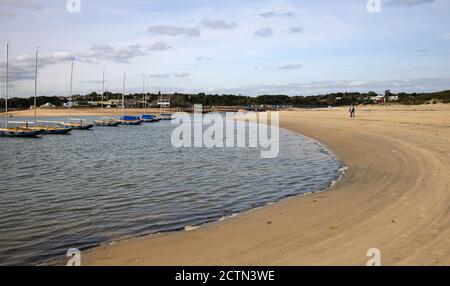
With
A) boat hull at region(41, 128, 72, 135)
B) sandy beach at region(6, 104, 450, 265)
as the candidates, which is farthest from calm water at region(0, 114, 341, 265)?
boat hull at region(41, 128, 72, 135)

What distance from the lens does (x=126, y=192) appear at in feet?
48.0

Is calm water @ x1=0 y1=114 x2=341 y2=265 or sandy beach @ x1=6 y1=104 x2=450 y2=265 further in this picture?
calm water @ x1=0 y1=114 x2=341 y2=265

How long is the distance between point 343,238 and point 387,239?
76 centimetres

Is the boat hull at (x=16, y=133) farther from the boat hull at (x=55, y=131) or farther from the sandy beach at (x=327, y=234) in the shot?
the sandy beach at (x=327, y=234)

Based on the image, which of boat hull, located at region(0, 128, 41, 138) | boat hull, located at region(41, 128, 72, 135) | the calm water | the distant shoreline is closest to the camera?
the distant shoreline

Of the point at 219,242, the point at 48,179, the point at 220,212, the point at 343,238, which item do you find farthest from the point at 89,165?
the point at 343,238

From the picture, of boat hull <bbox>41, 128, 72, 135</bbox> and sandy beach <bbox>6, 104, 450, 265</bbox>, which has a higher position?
boat hull <bbox>41, 128, 72, 135</bbox>

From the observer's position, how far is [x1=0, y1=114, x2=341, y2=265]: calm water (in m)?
9.60

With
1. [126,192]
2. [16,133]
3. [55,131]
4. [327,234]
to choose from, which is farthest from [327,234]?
[55,131]

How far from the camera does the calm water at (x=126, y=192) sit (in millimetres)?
9602

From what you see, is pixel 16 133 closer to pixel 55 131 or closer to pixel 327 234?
pixel 55 131

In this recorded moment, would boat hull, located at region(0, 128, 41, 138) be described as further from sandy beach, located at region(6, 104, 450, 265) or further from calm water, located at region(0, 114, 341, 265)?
sandy beach, located at region(6, 104, 450, 265)

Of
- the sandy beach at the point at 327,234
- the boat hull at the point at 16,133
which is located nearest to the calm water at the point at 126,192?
the sandy beach at the point at 327,234

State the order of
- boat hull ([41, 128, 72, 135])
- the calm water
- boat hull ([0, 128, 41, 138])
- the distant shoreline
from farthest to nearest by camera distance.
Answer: boat hull ([41, 128, 72, 135]) < boat hull ([0, 128, 41, 138]) < the calm water < the distant shoreline
